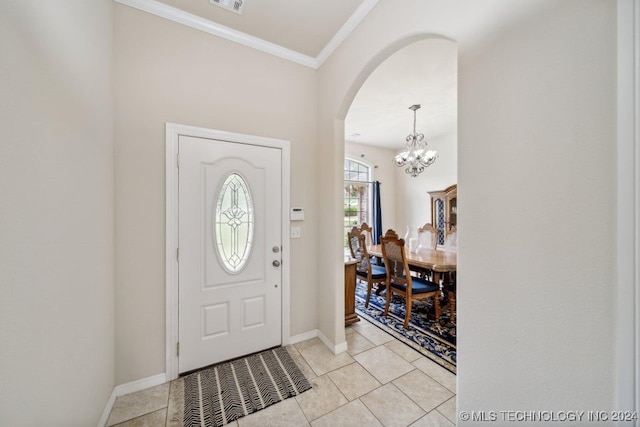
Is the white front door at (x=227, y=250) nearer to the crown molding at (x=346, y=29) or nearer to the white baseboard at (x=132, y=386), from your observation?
the white baseboard at (x=132, y=386)

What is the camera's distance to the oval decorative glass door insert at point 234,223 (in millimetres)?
1996

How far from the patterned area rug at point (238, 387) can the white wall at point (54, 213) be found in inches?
21.1

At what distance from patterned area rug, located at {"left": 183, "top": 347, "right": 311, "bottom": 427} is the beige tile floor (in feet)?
0.21

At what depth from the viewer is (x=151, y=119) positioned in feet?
5.73

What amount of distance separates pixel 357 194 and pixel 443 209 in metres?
1.88

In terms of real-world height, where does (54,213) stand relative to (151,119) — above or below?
below

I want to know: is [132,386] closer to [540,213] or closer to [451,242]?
[540,213]

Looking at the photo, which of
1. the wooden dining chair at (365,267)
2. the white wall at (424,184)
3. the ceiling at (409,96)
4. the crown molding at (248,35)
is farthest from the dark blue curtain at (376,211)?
the crown molding at (248,35)

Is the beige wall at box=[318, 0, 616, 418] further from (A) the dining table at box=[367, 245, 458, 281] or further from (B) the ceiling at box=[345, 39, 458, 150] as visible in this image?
(A) the dining table at box=[367, 245, 458, 281]

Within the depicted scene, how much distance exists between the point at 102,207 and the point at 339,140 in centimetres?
185

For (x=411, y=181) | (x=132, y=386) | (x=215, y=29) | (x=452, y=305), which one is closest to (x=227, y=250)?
(x=132, y=386)

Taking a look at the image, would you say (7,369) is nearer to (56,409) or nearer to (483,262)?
(56,409)

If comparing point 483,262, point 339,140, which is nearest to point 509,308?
point 483,262

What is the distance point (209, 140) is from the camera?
75.9 inches
